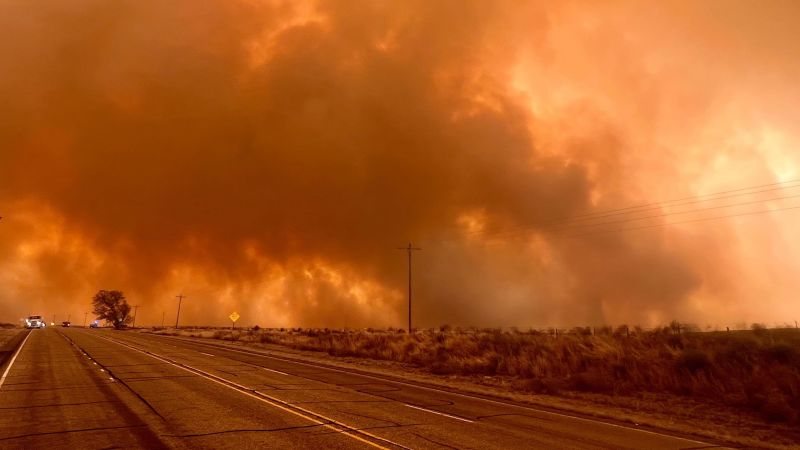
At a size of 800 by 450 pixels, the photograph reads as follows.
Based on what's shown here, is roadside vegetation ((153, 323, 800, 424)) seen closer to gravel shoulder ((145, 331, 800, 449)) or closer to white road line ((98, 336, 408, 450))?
gravel shoulder ((145, 331, 800, 449))

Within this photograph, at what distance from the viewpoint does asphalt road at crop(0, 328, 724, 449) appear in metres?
7.62

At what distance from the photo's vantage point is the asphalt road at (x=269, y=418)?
25.0ft

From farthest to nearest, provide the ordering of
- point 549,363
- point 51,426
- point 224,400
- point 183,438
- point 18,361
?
point 18,361 → point 549,363 → point 224,400 → point 51,426 → point 183,438

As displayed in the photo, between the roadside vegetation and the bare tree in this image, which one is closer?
the roadside vegetation

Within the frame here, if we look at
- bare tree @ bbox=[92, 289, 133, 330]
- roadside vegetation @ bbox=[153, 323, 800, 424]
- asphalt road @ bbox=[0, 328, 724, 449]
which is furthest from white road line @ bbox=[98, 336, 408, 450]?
bare tree @ bbox=[92, 289, 133, 330]

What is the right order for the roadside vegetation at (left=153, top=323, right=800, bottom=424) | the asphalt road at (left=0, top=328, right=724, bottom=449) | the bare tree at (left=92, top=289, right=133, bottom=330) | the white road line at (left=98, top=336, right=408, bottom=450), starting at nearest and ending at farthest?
the asphalt road at (left=0, top=328, right=724, bottom=449) → the white road line at (left=98, top=336, right=408, bottom=450) → the roadside vegetation at (left=153, top=323, right=800, bottom=424) → the bare tree at (left=92, top=289, right=133, bottom=330)

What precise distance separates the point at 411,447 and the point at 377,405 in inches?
170

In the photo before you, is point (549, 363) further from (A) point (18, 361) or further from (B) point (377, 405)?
(A) point (18, 361)

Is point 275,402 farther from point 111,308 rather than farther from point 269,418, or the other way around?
point 111,308

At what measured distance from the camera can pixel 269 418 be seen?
30.3 feet

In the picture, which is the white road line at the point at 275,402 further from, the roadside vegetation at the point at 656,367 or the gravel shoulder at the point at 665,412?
the roadside vegetation at the point at 656,367

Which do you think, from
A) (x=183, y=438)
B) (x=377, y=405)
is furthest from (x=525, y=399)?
(x=183, y=438)

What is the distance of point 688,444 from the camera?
8.87m

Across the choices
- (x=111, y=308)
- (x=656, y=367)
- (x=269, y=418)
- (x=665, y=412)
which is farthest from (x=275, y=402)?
(x=111, y=308)
